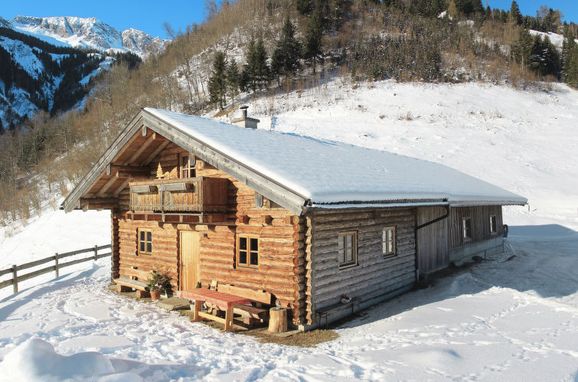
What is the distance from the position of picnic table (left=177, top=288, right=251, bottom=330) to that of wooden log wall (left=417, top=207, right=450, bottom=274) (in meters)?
7.05

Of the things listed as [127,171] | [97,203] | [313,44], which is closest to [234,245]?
[127,171]

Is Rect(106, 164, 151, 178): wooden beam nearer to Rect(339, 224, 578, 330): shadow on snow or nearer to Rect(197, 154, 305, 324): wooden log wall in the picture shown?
Rect(197, 154, 305, 324): wooden log wall

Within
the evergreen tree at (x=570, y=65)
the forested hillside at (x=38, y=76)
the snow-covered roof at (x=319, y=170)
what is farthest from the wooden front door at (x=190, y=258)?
the forested hillside at (x=38, y=76)

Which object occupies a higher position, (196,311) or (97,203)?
(97,203)

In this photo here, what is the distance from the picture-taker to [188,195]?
1162cm

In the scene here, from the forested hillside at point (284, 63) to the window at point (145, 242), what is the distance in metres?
35.5

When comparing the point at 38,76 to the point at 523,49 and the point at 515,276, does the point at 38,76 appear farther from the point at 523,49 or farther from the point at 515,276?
the point at 515,276

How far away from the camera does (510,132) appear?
1697 inches

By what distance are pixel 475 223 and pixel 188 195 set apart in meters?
14.0

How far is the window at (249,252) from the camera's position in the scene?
37.2 feet

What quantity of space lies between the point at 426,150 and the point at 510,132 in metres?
12.2

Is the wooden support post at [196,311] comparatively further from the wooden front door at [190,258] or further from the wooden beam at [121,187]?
the wooden beam at [121,187]

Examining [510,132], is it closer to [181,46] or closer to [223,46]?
[223,46]

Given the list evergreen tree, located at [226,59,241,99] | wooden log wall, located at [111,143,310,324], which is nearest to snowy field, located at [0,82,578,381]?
wooden log wall, located at [111,143,310,324]
